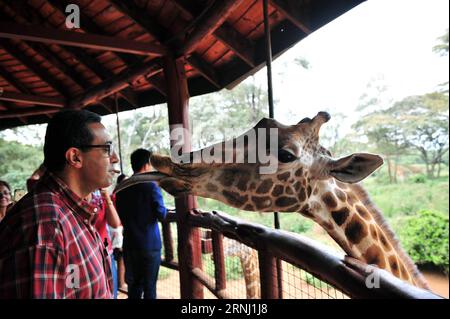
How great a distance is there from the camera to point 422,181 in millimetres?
14414

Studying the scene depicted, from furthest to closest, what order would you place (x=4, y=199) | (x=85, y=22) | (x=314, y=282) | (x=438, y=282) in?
1. (x=438, y=282)
2. (x=85, y=22)
3. (x=4, y=199)
4. (x=314, y=282)

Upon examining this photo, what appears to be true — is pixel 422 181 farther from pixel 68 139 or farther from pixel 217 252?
pixel 68 139

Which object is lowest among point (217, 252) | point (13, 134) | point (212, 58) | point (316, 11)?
point (217, 252)

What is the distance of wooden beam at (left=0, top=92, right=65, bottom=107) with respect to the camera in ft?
17.6

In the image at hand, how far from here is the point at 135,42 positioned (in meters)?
3.70

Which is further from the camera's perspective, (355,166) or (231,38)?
(231,38)

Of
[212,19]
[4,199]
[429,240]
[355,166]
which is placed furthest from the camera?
[429,240]

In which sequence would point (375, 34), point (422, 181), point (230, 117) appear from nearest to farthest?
1. point (230, 117)
2. point (422, 181)
3. point (375, 34)

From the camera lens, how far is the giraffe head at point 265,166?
1.69 m

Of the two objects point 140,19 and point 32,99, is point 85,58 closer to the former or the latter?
point 32,99

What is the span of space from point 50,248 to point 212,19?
2.42m

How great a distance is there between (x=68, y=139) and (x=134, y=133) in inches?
569

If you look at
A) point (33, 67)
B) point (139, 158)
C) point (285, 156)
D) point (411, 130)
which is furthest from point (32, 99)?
point (411, 130)

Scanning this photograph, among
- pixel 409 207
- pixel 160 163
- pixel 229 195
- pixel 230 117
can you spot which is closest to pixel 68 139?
pixel 160 163
